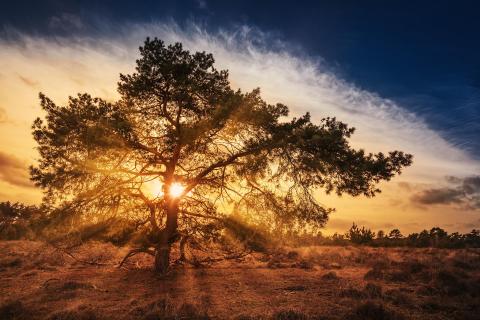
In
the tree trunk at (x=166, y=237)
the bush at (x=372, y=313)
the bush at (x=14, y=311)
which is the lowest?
the bush at (x=14, y=311)

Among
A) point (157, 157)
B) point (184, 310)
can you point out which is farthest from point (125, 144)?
point (184, 310)

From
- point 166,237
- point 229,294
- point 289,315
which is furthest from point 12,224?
point 289,315

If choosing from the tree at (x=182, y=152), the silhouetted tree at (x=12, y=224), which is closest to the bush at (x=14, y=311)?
the tree at (x=182, y=152)

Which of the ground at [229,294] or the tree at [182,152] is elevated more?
the tree at [182,152]

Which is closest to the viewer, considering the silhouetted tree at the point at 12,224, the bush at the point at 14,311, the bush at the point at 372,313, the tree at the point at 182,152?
the bush at the point at 372,313

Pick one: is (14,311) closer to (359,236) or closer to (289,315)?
(289,315)

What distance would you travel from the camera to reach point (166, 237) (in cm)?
1588

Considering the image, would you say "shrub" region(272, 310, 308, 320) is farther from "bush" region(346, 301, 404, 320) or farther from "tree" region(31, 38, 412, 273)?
"tree" region(31, 38, 412, 273)

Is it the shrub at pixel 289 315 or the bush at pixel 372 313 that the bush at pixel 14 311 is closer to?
the shrub at pixel 289 315

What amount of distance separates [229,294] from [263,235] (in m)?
3.39

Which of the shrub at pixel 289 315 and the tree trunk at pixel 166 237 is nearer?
the shrub at pixel 289 315

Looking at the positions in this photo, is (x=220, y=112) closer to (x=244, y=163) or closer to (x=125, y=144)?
(x=244, y=163)

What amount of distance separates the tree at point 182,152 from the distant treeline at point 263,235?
Answer: 0.65 metres

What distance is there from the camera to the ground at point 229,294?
9.66m
